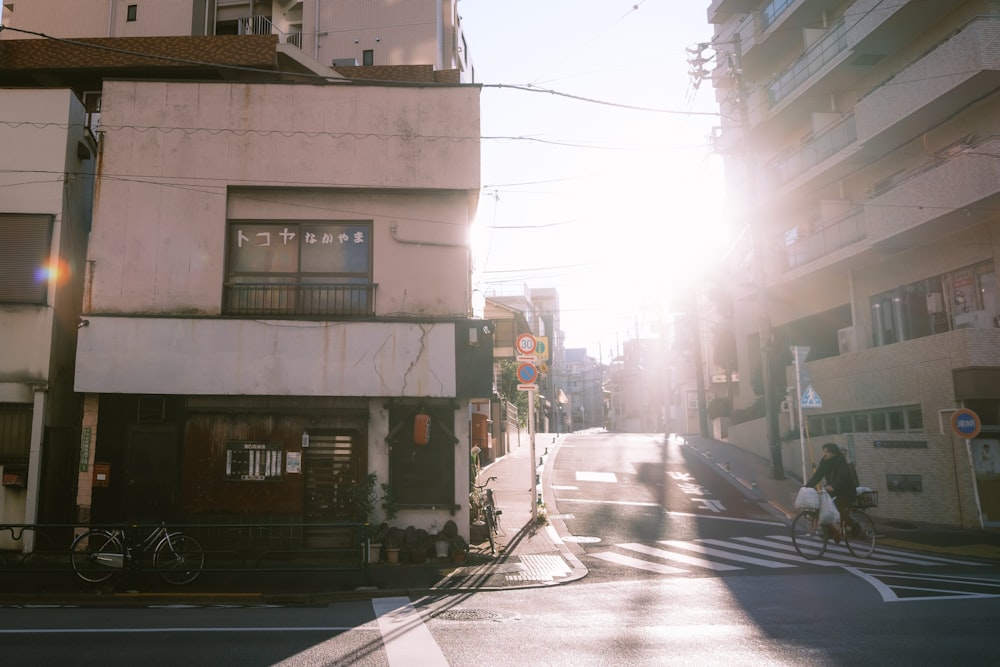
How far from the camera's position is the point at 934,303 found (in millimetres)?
21141

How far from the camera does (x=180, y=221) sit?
14.9m

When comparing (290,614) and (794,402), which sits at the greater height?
(794,402)

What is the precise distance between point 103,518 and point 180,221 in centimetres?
608

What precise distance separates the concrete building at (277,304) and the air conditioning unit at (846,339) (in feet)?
53.5

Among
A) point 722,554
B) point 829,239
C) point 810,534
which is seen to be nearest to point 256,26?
point 829,239

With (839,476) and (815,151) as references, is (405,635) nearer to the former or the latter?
(839,476)

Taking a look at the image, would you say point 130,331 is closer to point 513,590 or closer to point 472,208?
point 472,208

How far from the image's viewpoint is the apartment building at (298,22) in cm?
3362

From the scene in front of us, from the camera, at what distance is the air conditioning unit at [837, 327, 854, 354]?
25.0 m


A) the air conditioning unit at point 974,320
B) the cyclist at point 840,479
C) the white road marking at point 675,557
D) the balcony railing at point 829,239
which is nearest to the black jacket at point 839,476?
the cyclist at point 840,479

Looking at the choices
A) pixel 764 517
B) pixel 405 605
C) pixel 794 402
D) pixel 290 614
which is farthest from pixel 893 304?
pixel 290 614

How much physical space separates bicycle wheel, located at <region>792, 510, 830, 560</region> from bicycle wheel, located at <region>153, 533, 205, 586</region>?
9982 millimetres

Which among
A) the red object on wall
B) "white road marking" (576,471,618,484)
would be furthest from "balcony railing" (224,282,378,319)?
"white road marking" (576,471,618,484)

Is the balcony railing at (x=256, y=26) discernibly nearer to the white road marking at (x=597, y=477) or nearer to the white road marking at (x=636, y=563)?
the white road marking at (x=597, y=477)
